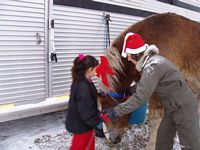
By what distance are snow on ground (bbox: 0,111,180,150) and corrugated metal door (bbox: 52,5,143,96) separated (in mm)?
620

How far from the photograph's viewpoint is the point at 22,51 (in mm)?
3830

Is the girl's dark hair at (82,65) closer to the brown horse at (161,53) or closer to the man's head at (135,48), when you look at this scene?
the man's head at (135,48)

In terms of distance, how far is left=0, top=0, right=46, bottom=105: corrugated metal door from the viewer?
3.64 m

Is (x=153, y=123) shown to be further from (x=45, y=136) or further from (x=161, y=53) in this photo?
(x=45, y=136)

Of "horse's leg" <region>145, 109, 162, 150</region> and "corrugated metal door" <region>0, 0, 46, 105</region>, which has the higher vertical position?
"corrugated metal door" <region>0, 0, 46, 105</region>

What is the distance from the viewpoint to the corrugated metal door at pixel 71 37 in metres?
4.29

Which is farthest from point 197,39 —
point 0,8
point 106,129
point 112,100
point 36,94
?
point 0,8

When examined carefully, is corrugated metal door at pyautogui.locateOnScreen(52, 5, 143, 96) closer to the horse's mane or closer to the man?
the horse's mane

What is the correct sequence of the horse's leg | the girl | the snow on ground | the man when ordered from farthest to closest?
1. the snow on ground
2. the horse's leg
3. the girl
4. the man

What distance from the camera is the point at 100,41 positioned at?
503cm

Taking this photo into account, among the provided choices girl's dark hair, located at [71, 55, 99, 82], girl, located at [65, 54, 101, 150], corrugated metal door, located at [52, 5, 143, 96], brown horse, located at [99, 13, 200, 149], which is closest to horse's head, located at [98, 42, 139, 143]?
brown horse, located at [99, 13, 200, 149]

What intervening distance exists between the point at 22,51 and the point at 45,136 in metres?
1.26

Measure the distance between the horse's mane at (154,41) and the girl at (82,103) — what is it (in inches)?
24.5

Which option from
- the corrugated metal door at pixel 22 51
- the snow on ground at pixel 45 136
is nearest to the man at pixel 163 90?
the snow on ground at pixel 45 136
